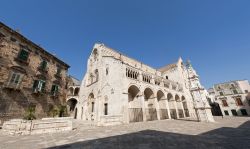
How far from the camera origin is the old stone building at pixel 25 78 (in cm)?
1242

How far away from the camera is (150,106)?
21203mm

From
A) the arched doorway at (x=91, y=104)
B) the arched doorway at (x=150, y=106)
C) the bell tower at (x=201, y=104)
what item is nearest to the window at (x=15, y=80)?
the arched doorway at (x=91, y=104)

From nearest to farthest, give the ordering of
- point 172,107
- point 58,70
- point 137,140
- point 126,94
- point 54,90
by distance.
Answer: point 137,140 < point 126,94 < point 54,90 < point 58,70 < point 172,107

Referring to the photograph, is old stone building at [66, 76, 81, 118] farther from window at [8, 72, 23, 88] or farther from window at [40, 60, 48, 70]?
window at [8, 72, 23, 88]

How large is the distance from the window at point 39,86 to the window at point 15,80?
1.84 metres

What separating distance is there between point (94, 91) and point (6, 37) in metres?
13.5

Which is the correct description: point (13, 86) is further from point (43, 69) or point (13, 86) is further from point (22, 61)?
point (43, 69)

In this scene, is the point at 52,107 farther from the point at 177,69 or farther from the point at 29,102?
the point at 177,69

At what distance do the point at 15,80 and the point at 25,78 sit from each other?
3.32ft

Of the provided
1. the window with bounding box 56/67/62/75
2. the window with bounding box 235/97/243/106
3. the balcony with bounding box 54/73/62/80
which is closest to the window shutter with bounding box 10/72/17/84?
the balcony with bounding box 54/73/62/80

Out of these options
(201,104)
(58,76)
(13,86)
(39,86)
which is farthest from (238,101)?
(13,86)

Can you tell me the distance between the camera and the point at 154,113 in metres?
19.1

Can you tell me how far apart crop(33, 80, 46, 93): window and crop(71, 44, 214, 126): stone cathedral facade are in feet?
25.6

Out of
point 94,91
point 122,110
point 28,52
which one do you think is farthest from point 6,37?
point 122,110
